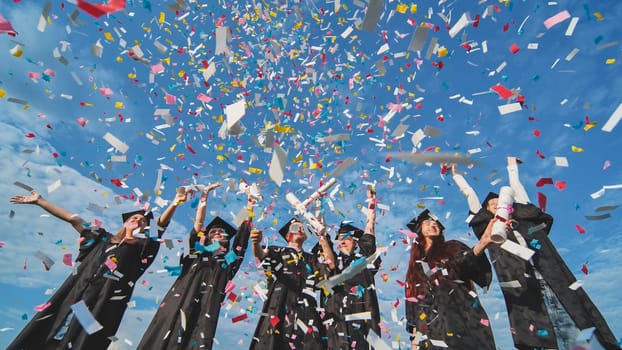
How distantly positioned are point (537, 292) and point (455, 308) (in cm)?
102

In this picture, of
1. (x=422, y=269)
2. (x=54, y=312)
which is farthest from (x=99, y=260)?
(x=422, y=269)

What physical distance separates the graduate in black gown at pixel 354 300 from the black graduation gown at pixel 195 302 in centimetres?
163

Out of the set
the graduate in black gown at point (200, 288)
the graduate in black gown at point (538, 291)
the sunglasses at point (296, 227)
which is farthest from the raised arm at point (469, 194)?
the graduate in black gown at point (200, 288)

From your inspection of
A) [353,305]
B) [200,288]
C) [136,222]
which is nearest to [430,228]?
[353,305]

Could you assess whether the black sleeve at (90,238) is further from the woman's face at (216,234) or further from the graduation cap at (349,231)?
the graduation cap at (349,231)

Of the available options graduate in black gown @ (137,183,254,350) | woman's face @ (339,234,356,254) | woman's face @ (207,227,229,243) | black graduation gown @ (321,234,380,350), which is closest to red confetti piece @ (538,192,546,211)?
black graduation gown @ (321,234,380,350)

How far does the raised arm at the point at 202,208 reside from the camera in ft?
18.4

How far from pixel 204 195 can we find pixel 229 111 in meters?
2.96

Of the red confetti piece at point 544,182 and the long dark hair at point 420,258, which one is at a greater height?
the red confetti piece at point 544,182

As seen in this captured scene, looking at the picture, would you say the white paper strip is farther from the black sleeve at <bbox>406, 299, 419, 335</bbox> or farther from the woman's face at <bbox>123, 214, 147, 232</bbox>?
the woman's face at <bbox>123, 214, 147, 232</bbox>

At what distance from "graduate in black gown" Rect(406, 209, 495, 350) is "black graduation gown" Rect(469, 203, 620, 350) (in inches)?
10.8

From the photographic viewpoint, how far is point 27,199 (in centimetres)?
505

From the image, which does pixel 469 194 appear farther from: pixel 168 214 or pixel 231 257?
pixel 168 214

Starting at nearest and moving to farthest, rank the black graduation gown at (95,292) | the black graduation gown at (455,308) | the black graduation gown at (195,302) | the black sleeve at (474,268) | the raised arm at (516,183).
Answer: the black graduation gown at (455,308) < the black graduation gown at (95,292) < the black sleeve at (474,268) < the black graduation gown at (195,302) < the raised arm at (516,183)
